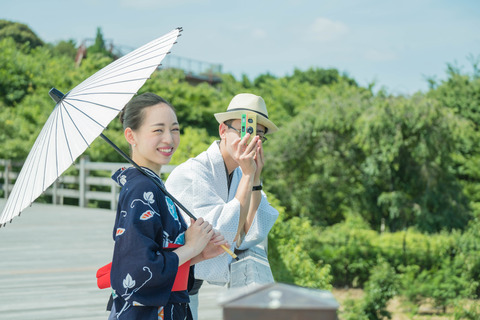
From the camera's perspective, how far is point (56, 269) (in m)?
5.38

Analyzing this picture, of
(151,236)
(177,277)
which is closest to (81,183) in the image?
(177,277)

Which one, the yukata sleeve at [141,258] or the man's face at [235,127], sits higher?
the man's face at [235,127]

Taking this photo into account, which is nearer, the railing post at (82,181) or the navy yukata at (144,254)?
the navy yukata at (144,254)

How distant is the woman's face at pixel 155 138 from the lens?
1874 mm

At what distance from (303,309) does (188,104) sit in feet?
53.6

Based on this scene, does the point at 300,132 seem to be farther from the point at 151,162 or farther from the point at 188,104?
the point at 151,162

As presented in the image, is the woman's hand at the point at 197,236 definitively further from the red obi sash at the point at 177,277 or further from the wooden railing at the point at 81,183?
the wooden railing at the point at 81,183

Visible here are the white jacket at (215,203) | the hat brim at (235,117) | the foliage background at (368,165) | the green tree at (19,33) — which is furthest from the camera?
the green tree at (19,33)

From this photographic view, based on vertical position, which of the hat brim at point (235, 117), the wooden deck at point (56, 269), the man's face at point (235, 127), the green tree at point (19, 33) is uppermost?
the green tree at point (19, 33)

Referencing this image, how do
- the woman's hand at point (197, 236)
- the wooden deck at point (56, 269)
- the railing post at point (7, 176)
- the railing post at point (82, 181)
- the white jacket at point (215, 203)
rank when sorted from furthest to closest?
the railing post at point (7, 176) < the railing post at point (82, 181) < the wooden deck at point (56, 269) < the white jacket at point (215, 203) < the woman's hand at point (197, 236)

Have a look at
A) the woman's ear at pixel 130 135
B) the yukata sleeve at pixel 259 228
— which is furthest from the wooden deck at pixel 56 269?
the woman's ear at pixel 130 135

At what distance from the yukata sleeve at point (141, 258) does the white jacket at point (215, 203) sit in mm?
491

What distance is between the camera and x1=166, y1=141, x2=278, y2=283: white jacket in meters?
2.14

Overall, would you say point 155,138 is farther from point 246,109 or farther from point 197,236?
point 246,109
